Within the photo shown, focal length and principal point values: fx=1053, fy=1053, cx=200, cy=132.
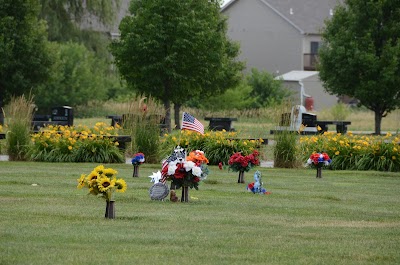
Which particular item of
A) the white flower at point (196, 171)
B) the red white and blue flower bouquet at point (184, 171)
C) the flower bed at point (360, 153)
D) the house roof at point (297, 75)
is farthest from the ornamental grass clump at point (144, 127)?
the house roof at point (297, 75)

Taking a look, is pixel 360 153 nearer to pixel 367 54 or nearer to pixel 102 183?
pixel 102 183

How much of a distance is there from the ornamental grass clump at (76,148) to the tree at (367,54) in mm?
15852

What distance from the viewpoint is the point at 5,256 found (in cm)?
952

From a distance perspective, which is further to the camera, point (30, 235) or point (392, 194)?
point (392, 194)

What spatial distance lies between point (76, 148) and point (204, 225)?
12069 mm

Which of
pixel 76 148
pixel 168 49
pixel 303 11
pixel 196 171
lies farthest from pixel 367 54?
pixel 303 11

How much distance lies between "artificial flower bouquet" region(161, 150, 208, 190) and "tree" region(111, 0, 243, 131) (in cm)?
1841

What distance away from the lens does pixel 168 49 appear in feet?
111

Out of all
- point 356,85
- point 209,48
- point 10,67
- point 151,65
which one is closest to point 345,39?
point 356,85

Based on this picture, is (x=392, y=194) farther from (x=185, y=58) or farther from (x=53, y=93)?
(x=53, y=93)

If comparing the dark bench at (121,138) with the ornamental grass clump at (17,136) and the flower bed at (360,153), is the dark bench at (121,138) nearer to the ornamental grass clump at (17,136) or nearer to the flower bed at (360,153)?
the ornamental grass clump at (17,136)

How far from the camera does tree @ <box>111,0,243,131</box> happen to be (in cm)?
3322

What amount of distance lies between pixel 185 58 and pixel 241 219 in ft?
69.8

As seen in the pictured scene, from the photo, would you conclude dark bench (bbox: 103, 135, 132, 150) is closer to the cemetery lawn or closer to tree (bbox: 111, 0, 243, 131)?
the cemetery lawn
